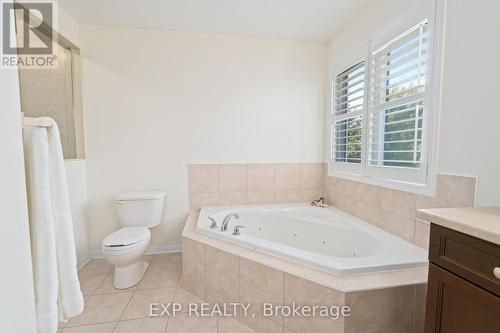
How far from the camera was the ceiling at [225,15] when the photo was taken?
1896 mm

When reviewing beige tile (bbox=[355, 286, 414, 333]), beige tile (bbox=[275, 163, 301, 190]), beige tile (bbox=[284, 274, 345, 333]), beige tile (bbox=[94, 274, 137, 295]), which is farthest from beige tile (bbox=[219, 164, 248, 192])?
beige tile (bbox=[355, 286, 414, 333])

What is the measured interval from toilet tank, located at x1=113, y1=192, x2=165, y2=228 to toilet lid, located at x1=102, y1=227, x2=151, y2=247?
151 mm

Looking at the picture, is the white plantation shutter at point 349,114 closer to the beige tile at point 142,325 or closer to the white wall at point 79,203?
the beige tile at point 142,325

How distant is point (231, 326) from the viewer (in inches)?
57.8

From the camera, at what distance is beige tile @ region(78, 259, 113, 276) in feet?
6.93

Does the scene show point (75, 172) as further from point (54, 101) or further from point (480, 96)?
point (480, 96)

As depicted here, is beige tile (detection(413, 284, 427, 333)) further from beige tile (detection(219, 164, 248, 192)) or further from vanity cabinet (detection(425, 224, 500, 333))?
beige tile (detection(219, 164, 248, 192))

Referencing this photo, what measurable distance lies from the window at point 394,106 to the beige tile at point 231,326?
4.82 ft

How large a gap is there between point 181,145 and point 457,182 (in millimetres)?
2299

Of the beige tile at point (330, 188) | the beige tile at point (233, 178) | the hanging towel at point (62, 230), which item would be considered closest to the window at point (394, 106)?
the beige tile at point (330, 188)

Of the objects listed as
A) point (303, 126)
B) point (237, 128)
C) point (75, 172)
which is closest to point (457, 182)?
point (303, 126)

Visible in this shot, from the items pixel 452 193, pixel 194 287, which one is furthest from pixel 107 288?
pixel 452 193

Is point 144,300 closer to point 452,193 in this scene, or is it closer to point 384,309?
point 384,309

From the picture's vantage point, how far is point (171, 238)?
8.19 feet
